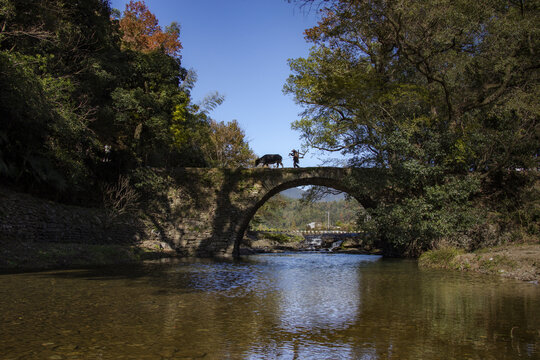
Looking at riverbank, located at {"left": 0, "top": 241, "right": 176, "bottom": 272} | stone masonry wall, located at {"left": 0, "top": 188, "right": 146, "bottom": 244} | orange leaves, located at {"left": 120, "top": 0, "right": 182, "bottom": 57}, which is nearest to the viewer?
riverbank, located at {"left": 0, "top": 241, "right": 176, "bottom": 272}

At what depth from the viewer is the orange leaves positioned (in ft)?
113

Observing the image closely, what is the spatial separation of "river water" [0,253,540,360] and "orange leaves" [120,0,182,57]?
27.9 m

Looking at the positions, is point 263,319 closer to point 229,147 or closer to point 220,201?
point 220,201

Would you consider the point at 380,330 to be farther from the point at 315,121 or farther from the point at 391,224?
the point at 315,121

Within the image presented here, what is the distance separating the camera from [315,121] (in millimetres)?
23750

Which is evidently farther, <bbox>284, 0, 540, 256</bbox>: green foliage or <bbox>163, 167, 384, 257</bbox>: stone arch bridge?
<bbox>163, 167, 384, 257</bbox>: stone arch bridge

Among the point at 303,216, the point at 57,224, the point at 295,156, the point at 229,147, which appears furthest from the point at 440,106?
the point at 303,216

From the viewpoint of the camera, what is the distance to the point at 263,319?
6.37 m

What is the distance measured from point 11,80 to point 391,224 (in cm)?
1506

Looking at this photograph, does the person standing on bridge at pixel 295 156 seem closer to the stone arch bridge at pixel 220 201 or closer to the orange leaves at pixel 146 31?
the stone arch bridge at pixel 220 201

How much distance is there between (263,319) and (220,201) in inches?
700

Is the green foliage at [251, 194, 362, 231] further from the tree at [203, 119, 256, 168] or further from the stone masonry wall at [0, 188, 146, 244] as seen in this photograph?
the stone masonry wall at [0, 188, 146, 244]

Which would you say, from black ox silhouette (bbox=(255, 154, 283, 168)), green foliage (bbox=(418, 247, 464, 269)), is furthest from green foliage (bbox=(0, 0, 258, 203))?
green foliage (bbox=(418, 247, 464, 269))

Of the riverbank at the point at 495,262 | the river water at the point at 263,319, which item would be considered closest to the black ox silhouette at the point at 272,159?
the riverbank at the point at 495,262
